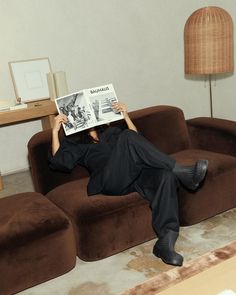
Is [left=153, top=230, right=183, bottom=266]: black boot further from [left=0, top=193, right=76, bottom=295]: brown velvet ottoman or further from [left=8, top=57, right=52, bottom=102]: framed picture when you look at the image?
[left=8, top=57, right=52, bottom=102]: framed picture

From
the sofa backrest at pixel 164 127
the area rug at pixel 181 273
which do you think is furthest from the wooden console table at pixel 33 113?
the area rug at pixel 181 273

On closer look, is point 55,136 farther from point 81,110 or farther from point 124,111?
point 124,111

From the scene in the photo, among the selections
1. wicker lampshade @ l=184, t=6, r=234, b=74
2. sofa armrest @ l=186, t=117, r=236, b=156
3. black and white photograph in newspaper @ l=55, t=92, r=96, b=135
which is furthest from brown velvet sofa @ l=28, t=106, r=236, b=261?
wicker lampshade @ l=184, t=6, r=234, b=74

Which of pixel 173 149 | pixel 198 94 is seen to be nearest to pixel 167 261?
pixel 173 149

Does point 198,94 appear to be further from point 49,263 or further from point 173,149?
point 49,263

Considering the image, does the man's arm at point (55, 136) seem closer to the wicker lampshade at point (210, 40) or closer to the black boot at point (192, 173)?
the black boot at point (192, 173)

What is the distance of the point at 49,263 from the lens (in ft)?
6.75

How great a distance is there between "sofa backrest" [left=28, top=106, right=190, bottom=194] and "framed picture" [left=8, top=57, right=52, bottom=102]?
1.23 m

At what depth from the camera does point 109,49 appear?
4.18 meters

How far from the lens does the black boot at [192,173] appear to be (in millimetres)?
2232

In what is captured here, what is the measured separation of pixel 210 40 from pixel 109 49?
1.38 metres

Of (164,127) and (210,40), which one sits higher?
(210,40)

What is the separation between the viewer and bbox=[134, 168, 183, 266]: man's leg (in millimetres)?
2197

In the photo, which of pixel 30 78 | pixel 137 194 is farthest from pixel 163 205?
pixel 30 78
